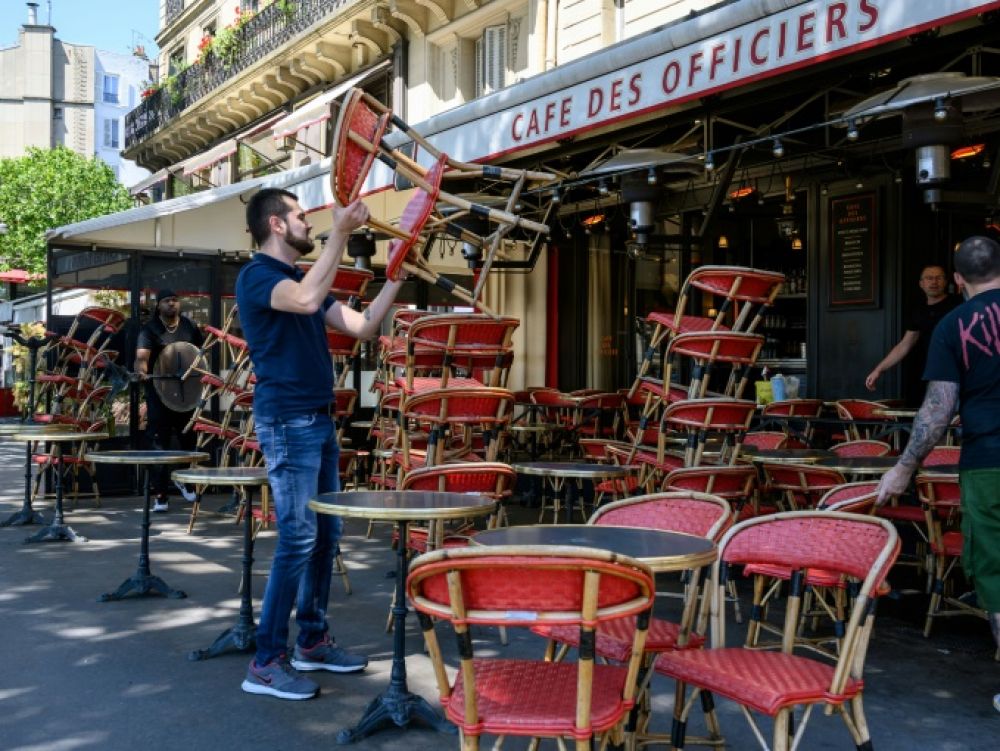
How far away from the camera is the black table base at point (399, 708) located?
3719 mm

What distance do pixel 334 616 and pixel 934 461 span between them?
11.9 ft

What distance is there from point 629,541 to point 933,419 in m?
1.67

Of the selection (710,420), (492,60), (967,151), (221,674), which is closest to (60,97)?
(492,60)

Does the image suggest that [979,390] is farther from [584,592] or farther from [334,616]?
[334,616]

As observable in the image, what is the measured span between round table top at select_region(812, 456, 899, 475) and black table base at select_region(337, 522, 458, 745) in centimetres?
249

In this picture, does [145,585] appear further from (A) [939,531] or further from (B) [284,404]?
(A) [939,531]

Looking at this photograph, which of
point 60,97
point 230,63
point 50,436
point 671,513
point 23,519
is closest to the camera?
point 671,513

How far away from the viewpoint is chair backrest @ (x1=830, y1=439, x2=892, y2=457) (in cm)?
651

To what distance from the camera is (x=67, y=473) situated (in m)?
10.8

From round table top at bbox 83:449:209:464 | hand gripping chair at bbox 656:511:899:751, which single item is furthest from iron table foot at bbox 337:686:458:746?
round table top at bbox 83:449:209:464

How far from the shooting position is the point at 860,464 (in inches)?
209

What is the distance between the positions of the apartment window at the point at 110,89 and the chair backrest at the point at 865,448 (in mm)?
69485

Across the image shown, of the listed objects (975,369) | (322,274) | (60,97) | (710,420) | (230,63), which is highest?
(60,97)

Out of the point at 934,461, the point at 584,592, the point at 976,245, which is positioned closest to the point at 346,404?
the point at 934,461
